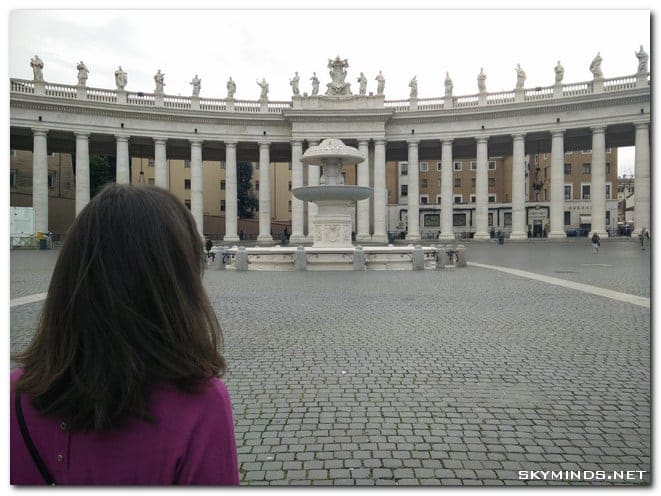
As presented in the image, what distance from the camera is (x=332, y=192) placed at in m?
23.2

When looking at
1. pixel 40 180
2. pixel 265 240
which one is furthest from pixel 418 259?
pixel 40 180

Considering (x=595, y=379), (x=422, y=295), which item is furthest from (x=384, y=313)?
(x=595, y=379)

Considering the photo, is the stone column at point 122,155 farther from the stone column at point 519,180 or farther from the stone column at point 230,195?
the stone column at point 519,180

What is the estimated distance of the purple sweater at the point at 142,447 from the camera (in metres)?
1.38

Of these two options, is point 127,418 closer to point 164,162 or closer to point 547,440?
point 547,440

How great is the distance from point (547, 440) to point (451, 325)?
4891mm

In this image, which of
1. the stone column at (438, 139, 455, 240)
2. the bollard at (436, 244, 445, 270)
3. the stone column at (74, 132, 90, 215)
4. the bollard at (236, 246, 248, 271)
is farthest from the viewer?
the stone column at (438, 139, 455, 240)

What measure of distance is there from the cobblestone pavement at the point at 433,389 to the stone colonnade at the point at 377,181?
36.9 meters

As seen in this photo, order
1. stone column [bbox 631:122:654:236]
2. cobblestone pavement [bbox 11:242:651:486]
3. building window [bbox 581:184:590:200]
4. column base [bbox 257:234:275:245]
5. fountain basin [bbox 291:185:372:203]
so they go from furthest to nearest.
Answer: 1. building window [bbox 581:184:590:200]
2. column base [bbox 257:234:275:245]
3. stone column [bbox 631:122:654:236]
4. fountain basin [bbox 291:185:372:203]
5. cobblestone pavement [bbox 11:242:651:486]

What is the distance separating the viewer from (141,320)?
57.2 inches

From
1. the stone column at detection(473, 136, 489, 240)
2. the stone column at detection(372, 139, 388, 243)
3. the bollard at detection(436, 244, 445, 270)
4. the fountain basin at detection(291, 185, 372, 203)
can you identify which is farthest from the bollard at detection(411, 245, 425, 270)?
the stone column at detection(473, 136, 489, 240)

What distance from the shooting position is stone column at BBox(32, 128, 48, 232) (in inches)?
1666

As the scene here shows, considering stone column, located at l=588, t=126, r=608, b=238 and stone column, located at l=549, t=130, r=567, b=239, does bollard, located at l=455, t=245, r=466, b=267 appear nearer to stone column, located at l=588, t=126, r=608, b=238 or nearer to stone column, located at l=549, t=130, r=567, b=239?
stone column, located at l=549, t=130, r=567, b=239

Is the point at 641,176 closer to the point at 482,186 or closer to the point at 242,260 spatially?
the point at 482,186
